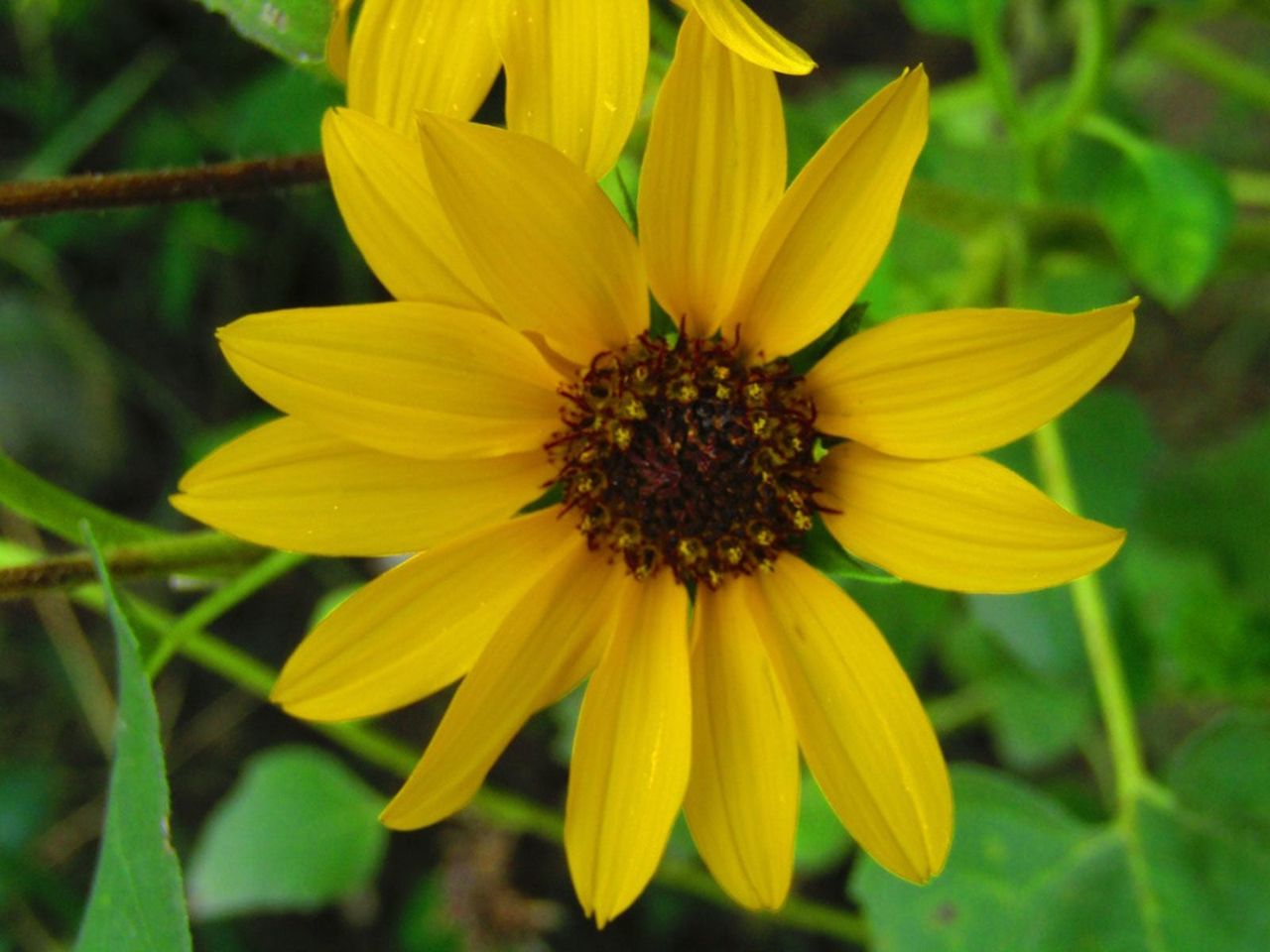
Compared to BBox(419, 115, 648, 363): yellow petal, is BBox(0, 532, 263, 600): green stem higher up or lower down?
lower down

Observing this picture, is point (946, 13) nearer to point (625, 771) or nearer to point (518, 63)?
point (518, 63)

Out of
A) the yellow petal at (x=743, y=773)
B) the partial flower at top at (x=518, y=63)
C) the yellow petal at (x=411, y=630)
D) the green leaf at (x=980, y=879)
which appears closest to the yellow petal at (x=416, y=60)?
the partial flower at top at (x=518, y=63)

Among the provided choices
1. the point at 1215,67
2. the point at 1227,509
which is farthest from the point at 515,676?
the point at 1227,509

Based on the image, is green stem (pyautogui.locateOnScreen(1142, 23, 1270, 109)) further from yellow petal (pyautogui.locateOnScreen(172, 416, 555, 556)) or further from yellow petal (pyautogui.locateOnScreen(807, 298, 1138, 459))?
yellow petal (pyautogui.locateOnScreen(172, 416, 555, 556))

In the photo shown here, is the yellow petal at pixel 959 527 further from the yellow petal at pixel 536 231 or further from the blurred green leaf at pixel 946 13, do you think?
the blurred green leaf at pixel 946 13

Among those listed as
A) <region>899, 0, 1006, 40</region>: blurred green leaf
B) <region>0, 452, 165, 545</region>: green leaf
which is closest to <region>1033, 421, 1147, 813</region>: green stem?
<region>899, 0, 1006, 40</region>: blurred green leaf

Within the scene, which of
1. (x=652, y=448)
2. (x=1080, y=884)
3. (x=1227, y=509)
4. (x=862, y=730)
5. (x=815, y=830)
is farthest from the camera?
(x=1227, y=509)
